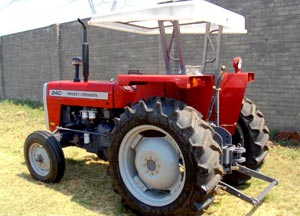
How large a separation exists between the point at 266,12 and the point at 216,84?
3.73 meters

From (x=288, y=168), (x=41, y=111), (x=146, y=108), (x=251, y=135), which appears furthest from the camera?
(x=41, y=111)

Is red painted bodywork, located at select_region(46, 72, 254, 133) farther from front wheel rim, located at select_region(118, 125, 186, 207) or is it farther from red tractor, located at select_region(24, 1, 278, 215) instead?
front wheel rim, located at select_region(118, 125, 186, 207)

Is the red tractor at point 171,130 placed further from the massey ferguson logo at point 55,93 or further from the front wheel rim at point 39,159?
the massey ferguson logo at point 55,93

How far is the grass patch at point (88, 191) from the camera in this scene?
385cm

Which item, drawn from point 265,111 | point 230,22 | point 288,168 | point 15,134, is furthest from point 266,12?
point 15,134

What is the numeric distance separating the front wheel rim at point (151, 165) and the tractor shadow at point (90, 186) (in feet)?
0.99

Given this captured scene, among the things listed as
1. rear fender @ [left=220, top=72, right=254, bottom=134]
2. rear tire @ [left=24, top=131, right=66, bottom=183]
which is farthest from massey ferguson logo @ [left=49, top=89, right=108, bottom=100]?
rear fender @ [left=220, top=72, right=254, bottom=134]

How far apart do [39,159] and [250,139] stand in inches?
102

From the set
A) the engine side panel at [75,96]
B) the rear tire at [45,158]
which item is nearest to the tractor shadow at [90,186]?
the rear tire at [45,158]

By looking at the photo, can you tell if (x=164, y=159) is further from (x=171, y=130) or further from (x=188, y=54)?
(x=188, y=54)

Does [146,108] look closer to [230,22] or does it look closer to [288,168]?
[230,22]

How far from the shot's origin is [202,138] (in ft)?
10.7

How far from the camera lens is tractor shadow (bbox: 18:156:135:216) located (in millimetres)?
3947

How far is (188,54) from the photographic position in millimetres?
8117
